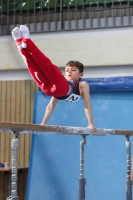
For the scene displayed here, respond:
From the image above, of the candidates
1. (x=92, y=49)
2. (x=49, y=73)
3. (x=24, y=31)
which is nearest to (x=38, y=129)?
(x=49, y=73)

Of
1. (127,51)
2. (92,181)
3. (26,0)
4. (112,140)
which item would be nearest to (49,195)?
(92,181)

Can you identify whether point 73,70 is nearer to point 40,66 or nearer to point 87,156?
point 40,66

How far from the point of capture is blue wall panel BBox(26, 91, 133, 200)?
7.04 meters

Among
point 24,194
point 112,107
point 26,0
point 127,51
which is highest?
point 26,0

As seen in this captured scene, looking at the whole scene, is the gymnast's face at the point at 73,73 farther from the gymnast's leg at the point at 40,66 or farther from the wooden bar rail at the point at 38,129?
the wooden bar rail at the point at 38,129

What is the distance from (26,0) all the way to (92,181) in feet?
17.0

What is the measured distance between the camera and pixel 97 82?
7.40 meters

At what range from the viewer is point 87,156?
23.8ft

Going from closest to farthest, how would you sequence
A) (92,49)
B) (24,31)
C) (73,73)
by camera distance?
1. (24,31)
2. (73,73)
3. (92,49)

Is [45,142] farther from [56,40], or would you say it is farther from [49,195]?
[56,40]

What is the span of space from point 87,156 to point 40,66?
2.93 m

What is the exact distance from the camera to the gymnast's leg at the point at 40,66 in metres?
4.58

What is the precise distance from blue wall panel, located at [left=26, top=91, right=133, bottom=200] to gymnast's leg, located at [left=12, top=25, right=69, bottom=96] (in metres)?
2.62

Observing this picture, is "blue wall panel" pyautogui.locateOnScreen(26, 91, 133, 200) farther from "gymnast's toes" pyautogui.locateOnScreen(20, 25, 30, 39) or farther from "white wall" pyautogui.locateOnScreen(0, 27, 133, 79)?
"gymnast's toes" pyautogui.locateOnScreen(20, 25, 30, 39)
